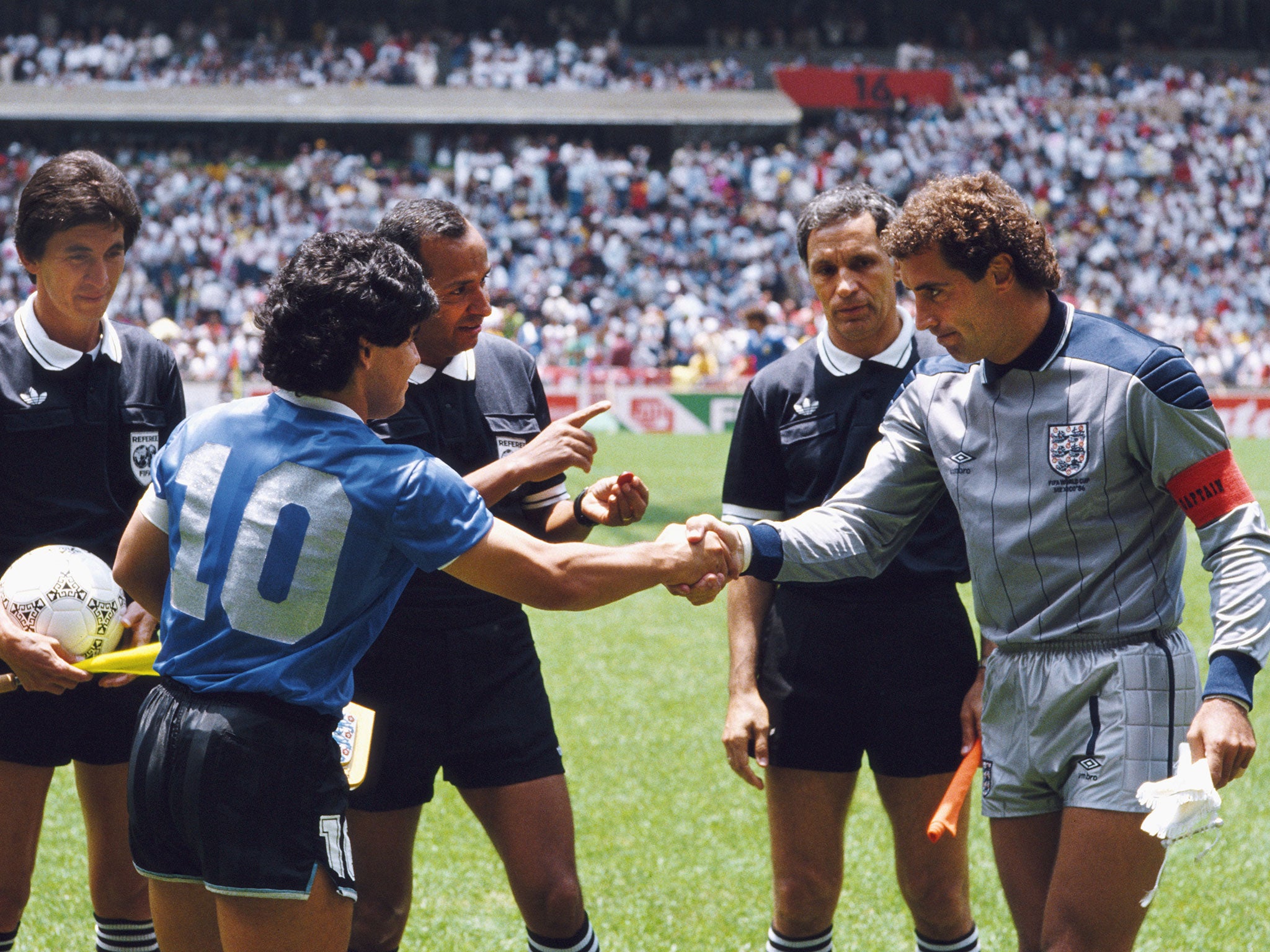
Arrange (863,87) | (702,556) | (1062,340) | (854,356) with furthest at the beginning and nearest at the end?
(863,87)
(854,356)
(702,556)
(1062,340)

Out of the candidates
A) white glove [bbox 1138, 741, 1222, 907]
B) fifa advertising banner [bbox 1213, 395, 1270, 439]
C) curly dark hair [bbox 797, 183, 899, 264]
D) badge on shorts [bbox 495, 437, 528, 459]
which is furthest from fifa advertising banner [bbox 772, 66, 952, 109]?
white glove [bbox 1138, 741, 1222, 907]

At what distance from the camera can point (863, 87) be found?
37781mm

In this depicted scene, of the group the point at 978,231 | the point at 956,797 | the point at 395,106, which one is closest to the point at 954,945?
the point at 956,797

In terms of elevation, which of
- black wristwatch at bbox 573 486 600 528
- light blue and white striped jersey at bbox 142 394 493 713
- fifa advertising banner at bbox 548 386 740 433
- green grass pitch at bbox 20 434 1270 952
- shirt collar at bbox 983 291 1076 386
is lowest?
fifa advertising banner at bbox 548 386 740 433

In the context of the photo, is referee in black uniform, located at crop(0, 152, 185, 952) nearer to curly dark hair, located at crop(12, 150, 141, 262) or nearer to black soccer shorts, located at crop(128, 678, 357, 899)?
curly dark hair, located at crop(12, 150, 141, 262)

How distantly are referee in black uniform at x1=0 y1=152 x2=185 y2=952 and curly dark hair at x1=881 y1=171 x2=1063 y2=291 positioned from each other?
84.9 inches

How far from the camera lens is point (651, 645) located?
8.99 meters

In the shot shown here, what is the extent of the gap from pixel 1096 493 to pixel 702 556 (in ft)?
3.04

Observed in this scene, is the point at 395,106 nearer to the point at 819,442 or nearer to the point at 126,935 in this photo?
the point at 819,442

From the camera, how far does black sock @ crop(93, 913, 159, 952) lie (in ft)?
11.5

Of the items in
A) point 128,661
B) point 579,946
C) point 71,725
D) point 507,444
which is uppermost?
point 507,444

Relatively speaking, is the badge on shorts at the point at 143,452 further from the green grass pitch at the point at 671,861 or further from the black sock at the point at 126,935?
the green grass pitch at the point at 671,861

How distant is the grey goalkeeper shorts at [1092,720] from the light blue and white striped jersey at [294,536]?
51.6 inches

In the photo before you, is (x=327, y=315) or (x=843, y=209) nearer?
(x=327, y=315)
